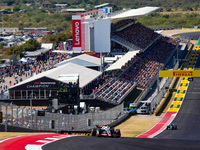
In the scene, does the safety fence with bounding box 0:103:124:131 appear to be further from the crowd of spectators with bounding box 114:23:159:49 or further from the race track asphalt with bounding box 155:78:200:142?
the crowd of spectators with bounding box 114:23:159:49

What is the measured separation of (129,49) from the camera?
98.9 metres

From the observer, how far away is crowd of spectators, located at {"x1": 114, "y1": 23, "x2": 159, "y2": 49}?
4038 inches

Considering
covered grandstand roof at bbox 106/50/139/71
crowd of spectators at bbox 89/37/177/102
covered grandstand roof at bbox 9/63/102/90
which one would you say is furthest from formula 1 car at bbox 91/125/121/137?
covered grandstand roof at bbox 106/50/139/71

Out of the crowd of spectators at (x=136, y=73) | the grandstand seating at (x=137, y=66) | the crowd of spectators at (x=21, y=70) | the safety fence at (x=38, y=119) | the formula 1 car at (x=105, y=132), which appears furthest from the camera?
the crowd of spectators at (x=21, y=70)

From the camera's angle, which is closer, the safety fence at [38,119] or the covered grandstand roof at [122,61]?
the safety fence at [38,119]

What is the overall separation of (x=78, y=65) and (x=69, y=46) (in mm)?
28628

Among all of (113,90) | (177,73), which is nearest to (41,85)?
(113,90)

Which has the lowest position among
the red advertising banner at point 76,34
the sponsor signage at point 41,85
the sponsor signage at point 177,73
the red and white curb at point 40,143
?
the red and white curb at point 40,143

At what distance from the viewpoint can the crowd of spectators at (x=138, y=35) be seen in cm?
10256

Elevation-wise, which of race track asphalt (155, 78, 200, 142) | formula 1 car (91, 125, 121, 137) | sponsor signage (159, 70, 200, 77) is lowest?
race track asphalt (155, 78, 200, 142)

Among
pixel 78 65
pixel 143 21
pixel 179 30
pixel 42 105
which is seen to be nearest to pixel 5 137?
pixel 42 105

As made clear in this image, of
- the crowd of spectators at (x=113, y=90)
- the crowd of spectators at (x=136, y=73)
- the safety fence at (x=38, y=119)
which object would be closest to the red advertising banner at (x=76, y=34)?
the crowd of spectators at (x=136, y=73)

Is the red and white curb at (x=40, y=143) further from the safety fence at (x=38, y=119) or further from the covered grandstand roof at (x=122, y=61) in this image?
the covered grandstand roof at (x=122, y=61)

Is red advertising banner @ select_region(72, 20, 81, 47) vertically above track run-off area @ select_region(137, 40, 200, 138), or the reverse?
red advertising banner @ select_region(72, 20, 81, 47)
